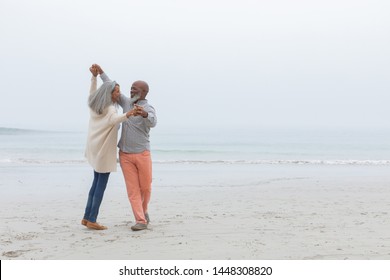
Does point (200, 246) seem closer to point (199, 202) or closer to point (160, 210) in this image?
point (160, 210)

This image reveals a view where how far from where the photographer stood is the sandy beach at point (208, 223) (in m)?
4.65

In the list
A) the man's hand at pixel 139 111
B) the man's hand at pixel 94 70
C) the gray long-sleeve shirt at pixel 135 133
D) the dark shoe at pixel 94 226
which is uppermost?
the man's hand at pixel 94 70

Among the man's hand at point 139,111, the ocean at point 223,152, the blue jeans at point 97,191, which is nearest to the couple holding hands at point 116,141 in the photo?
the blue jeans at point 97,191

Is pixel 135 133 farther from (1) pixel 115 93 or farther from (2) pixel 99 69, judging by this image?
(2) pixel 99 69

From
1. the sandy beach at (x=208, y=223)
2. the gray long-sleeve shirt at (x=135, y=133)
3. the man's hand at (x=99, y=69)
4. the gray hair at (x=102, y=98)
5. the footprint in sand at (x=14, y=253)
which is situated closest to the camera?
the footprint in sand at (x=14, y=253)

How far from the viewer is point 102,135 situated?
5.60 metres

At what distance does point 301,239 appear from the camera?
513 centimetres

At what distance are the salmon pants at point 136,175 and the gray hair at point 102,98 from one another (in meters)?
0.59

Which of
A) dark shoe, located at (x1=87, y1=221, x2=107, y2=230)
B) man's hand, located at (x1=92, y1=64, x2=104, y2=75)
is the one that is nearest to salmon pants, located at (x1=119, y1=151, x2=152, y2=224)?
dark shoe, located at (x1=87, y1=221, x2=107, y2=230)

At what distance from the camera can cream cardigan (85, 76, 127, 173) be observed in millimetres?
5559

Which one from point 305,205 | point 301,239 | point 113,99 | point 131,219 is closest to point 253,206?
point 305,205

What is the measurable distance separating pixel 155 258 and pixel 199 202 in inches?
153

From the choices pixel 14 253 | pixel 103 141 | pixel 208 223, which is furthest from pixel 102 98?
pixel 208 223

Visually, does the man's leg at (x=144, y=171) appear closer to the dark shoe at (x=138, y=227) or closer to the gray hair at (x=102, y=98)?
the dark shoe at (x=138, y=227)
